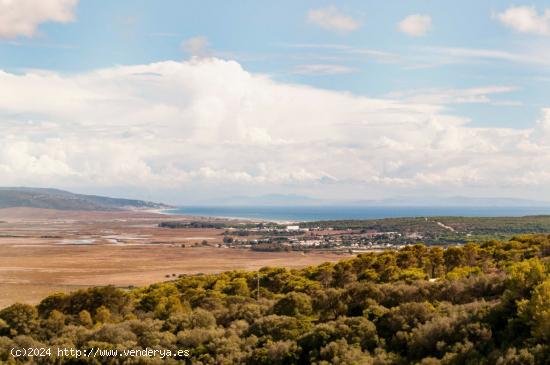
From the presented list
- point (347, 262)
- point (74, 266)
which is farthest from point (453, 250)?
point (74, 266)

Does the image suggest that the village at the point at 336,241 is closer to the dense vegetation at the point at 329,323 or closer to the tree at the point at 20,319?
the dense vegetation at the point at 329,323

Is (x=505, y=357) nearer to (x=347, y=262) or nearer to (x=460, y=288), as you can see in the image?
(x=460, y=288)

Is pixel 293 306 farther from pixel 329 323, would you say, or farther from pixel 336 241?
pixel 336 241

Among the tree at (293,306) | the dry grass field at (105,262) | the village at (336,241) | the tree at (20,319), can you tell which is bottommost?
the dry grass field at (105,262)

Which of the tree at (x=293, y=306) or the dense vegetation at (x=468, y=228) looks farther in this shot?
the dense vegetation at (x=468, y=228)

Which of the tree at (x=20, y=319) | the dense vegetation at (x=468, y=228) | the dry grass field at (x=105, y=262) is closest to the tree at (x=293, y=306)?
the tree at (x=20, y=319)

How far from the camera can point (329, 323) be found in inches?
999

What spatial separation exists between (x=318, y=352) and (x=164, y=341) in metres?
7.76

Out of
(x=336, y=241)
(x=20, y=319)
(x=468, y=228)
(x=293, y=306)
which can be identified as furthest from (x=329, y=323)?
(x=468, y=228)

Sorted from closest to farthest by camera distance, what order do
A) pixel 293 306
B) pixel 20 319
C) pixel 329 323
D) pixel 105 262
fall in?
pixel 329 323
pixel 293 306
pixel 20 319
pixel 105 262

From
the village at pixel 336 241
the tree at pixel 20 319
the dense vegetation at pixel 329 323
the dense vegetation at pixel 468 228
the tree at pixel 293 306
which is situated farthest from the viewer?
the village at pixel 336 241

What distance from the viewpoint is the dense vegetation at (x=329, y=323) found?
2092 cm

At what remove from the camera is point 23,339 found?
2939 cm

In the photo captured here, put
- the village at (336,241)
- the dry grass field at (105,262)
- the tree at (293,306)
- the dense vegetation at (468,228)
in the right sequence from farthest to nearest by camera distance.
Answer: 1. the village at (336,241)
2. the dense vegetation at (468,228)
3. the dry grass field at (105,262)
4. the tree at (293,306)
